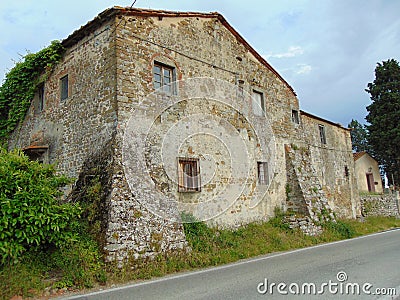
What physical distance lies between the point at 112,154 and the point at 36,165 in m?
1.96

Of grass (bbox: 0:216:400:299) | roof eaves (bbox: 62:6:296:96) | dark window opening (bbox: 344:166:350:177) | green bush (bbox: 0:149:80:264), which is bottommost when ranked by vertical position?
grass (bbox: 0:216:400:299)

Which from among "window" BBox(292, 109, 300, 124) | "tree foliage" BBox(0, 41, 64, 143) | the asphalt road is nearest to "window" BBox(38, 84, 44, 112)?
"tree foliage" BBox(0, 41, 64, 143)

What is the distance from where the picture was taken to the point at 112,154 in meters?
9.14

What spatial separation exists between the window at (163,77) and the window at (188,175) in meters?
2.43

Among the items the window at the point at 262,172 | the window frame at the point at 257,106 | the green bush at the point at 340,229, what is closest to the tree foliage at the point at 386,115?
the green bush at the point at 340,229

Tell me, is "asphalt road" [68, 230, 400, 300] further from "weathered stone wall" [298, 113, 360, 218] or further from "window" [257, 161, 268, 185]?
"weathered stone wall" [298, 113, 360, 218]

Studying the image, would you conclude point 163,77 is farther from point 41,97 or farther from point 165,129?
point 41,97

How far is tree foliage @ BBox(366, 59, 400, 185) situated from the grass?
18.7 m

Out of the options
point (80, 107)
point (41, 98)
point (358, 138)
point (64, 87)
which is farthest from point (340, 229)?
point (358, 138)

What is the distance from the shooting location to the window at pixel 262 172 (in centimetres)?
1450

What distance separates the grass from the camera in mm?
6664

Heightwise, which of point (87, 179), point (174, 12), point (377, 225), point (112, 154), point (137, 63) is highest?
point (174, 12)

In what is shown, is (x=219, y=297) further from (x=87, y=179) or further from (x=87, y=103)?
(x=87, y=103)

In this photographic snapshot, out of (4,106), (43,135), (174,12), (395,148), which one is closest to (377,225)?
(395,148)
